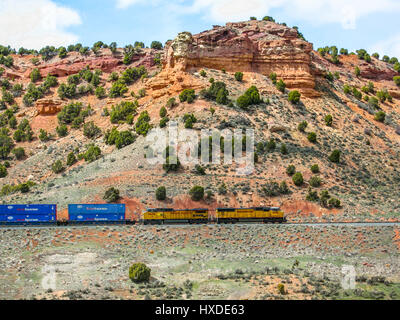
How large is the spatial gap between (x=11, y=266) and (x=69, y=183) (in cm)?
2187

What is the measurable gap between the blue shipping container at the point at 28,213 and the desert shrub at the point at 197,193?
1405 centimetres

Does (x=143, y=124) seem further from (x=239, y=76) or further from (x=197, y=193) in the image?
(x=197, y=193)

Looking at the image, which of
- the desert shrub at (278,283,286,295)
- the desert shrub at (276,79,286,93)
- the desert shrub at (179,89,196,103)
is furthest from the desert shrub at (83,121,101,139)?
the desert shrub at (278,283,286,295)

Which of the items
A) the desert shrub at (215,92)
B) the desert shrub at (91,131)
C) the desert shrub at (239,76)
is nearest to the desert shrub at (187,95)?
the desert shrub at (215,92)

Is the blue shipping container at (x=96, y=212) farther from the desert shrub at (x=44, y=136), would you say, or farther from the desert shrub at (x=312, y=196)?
the desert shrub at (x=44, y=136)

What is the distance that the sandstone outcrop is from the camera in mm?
72875

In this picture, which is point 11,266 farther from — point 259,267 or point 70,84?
point 70,84

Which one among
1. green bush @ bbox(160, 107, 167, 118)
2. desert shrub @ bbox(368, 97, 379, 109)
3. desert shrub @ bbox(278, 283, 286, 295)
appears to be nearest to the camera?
desert shrub @ bbox(278, 283, 286, 295)

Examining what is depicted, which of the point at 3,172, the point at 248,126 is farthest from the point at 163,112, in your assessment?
the point at 3,172

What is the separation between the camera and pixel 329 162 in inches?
2323

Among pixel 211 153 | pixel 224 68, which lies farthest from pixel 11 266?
pixel 224 68

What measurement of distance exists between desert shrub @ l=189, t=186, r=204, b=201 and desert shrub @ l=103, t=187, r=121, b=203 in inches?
304

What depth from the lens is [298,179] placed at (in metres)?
53.3

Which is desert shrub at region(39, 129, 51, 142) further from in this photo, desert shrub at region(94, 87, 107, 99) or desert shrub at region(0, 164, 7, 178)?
desert shrub at region(94, 87, 107, 99)
